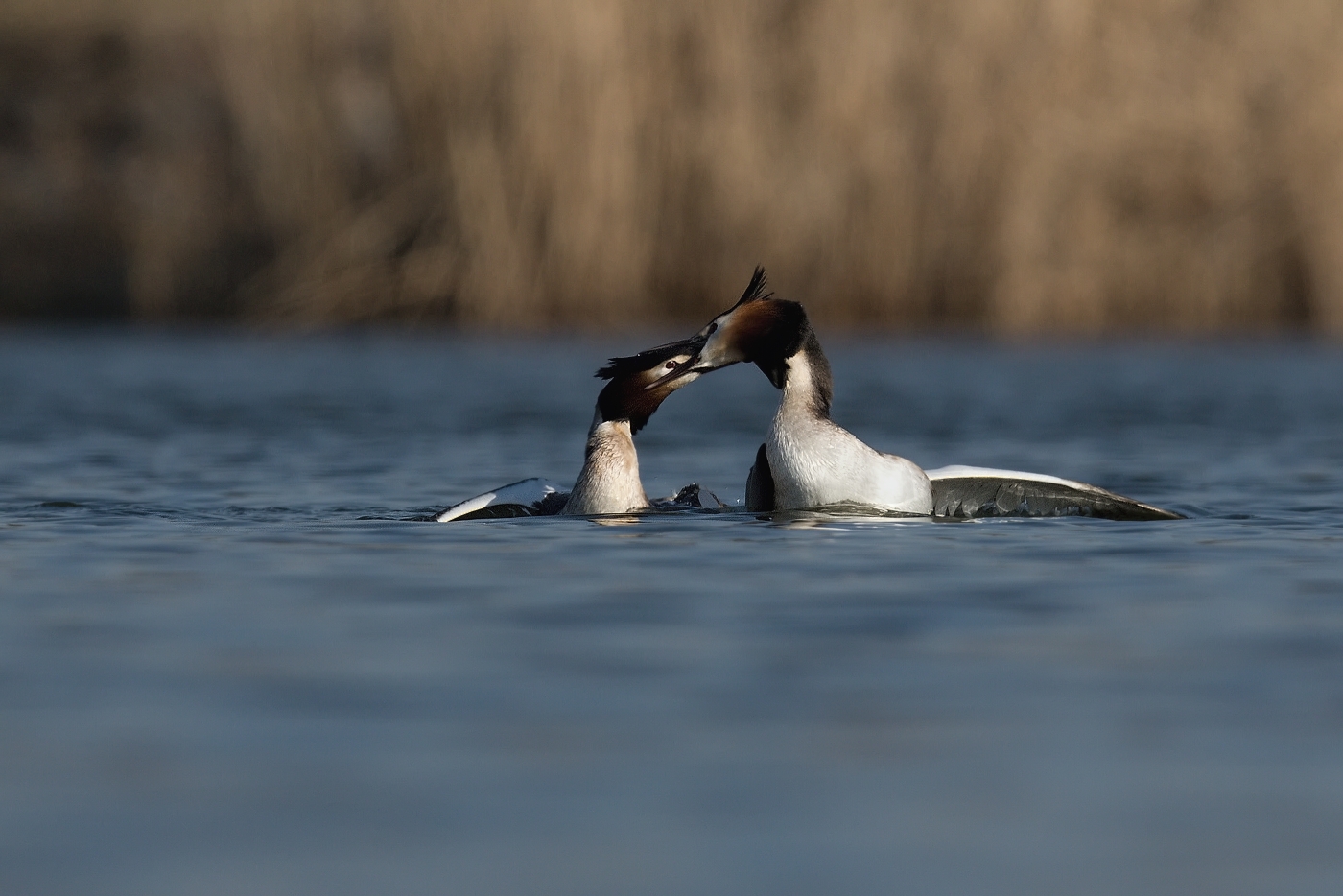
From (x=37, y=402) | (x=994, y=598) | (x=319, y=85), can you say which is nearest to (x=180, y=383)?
(x=37, y=402)

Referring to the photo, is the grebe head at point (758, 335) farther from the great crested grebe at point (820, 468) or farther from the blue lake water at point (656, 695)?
the blue lake water at point (656, 695)

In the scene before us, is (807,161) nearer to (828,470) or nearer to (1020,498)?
(1020,498)

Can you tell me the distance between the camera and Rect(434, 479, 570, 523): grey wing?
696 cm

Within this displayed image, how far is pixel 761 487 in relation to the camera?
23.5 feet

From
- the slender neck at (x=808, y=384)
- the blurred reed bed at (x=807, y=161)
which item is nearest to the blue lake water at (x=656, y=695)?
the slender neck at (x=808, y=384)

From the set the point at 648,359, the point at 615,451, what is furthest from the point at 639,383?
the point at 615,451

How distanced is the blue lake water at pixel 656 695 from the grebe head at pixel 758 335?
21.2 inches

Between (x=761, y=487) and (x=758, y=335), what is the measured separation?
1.59 feet

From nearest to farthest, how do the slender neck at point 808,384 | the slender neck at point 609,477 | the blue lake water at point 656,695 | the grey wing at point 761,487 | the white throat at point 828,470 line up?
1. the blue lake water at point 656,695
2. the white throat at point 828,470
3. the slender neck at point 808,384
4. the grey wing at point 761,487
5. the slender neck at point 609,477

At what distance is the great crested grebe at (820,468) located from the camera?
689cm

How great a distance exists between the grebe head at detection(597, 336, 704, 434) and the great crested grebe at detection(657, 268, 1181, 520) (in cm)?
2

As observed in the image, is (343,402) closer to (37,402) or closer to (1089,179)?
(37,402)

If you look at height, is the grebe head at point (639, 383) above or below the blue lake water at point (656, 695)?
above

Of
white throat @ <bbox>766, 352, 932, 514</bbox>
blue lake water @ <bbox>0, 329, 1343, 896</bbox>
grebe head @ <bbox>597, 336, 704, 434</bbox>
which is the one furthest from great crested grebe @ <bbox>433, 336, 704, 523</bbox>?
white throat @ <bbox>766, 352, 932, 514</bbox>
